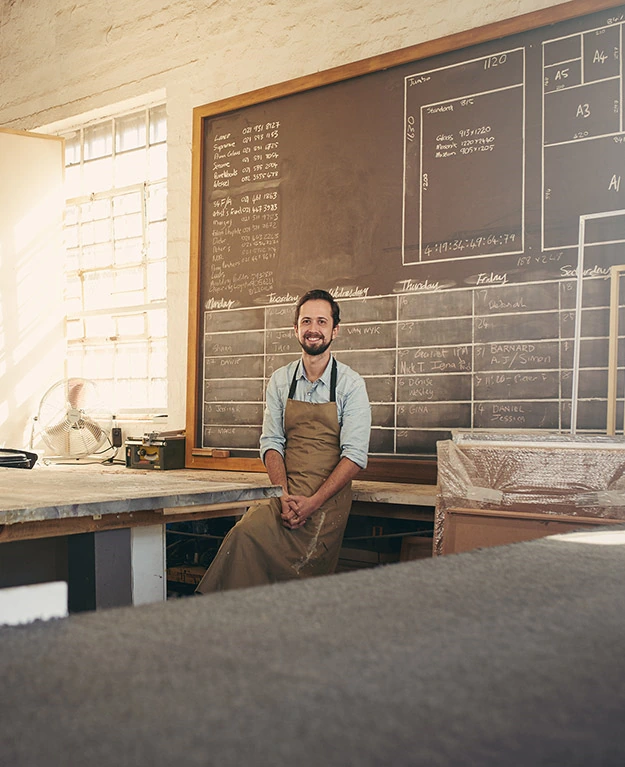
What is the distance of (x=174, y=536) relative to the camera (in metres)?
5.01

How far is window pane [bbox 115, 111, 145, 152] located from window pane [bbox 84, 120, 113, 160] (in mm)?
88

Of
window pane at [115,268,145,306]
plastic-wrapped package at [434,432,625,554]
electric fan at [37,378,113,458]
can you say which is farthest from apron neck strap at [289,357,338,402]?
window pane at [115,268,145,306]

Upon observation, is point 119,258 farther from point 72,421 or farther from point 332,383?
point 332,383

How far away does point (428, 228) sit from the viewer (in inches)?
163

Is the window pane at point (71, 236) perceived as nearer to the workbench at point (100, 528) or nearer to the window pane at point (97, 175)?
the window pane at point (97, 175)

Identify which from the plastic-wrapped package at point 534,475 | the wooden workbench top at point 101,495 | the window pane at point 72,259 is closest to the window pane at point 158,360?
the window pane at point 72,259

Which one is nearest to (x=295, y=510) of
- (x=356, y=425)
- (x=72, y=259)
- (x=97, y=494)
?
(x=356, y=425)

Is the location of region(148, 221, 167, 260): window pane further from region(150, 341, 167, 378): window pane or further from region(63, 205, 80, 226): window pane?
region(63, 205, 80, 226): window pane

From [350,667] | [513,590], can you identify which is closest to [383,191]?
[513,590]

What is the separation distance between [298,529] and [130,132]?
3.78 m

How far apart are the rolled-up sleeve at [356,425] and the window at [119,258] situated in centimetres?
240

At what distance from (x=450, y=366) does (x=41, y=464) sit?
308 cm

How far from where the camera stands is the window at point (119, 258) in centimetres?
592

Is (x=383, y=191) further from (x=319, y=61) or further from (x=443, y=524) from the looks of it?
(x=443, y=524)
